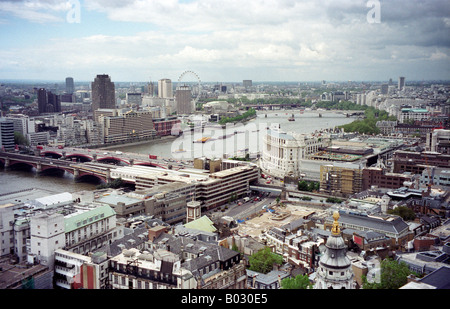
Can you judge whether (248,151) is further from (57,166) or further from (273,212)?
(273,212)

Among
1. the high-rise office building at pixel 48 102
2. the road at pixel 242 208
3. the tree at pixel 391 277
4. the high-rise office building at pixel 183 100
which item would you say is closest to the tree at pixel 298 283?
the tree at pixel 391 277

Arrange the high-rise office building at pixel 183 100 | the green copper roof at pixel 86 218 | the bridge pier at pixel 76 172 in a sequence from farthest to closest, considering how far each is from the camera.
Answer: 1. the high-rise office building at pixel 183 100
2. the bridge pier at pixel 76 172
3. the green copper roof at pixel 86 218

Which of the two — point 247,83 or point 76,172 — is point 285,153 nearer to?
point 76,172

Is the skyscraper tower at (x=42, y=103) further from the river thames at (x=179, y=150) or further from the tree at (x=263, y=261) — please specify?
the tree at (x=263, y=261)

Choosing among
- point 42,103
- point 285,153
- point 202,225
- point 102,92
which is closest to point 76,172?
point 285,153

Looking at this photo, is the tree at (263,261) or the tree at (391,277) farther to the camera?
the tree at (263,261)

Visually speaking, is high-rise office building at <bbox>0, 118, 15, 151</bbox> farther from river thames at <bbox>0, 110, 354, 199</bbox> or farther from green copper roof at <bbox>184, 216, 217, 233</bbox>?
green copper roof at <bbox>184, 216, 217, 233</bbox>

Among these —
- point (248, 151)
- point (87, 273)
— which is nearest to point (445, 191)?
point (87, 273)
